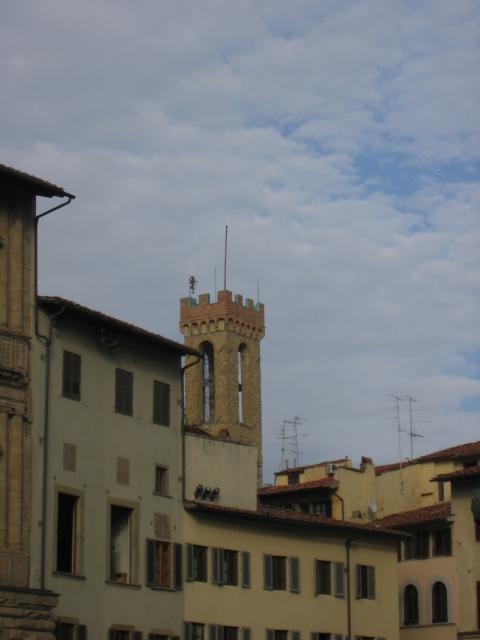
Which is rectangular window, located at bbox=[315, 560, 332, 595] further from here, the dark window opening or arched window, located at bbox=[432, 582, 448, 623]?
arched window, located at bbox=[432, 582, 448, 623]

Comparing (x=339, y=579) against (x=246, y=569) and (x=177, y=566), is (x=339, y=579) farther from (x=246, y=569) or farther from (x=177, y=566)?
(x=177, y=566)

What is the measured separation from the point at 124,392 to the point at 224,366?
8308 centimetres

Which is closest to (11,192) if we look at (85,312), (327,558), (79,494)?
(85,312)

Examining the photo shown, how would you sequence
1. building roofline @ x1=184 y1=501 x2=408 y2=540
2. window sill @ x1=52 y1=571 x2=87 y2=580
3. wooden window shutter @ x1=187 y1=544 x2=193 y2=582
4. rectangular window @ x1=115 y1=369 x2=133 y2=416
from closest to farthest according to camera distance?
window sill @ x1=52 y1=571 x2=87 y2=580 → rectangular window @ x1=115 y1=369 x2=133 y2=416 → wooden window shutter @ x1=187 y1=544 x2=193 y2=582 → building roofline @ x1=184 y1=501 x2=408 y2=540

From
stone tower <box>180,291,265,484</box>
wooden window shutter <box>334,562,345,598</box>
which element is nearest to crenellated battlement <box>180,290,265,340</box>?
stone tower <box>180,291,265,484</box>

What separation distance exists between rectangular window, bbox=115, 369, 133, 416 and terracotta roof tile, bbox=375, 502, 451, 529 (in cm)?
1941

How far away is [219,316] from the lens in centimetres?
13425

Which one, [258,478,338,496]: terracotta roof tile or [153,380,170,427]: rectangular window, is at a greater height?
[153,380,170,427]: rectangular window

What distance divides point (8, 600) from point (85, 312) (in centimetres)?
953

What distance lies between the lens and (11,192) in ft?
147

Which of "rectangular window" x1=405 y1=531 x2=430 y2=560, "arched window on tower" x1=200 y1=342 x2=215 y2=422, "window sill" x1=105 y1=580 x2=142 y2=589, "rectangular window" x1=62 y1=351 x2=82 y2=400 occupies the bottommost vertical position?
"window sill" x1=105 y1=580 x2=142 y2=589

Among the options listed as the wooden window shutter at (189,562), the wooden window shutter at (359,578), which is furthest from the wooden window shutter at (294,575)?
the wooden window shutter at (189,562)

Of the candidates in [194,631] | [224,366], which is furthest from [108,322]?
[224,366]

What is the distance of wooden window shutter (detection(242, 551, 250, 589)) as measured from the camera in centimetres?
5334
